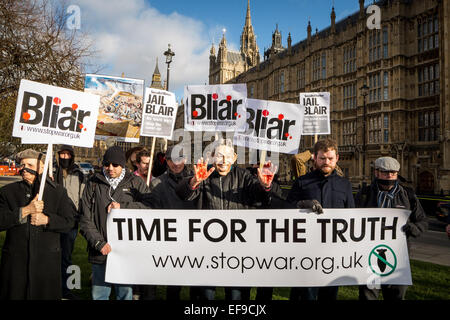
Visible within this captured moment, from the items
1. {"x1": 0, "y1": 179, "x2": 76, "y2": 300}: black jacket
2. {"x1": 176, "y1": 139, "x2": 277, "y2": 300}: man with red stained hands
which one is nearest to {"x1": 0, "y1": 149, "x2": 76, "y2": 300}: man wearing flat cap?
{"x1": 0, "y1": 179, "x2": 76, "y2": 300}: black jacket

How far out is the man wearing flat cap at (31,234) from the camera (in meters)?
3.04

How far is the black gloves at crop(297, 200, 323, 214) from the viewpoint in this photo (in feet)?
10.6

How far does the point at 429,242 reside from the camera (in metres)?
8.60

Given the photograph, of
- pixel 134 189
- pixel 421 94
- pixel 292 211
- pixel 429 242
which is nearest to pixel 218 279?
pixel 292 211

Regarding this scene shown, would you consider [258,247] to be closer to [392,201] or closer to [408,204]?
[392,201]

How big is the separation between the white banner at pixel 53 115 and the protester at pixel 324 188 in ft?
9.28

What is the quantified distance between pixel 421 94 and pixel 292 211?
27.0 meters

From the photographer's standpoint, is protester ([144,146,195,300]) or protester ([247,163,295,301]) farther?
protester ([144,146,195,300])

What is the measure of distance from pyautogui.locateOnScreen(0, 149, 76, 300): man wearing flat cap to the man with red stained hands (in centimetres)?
141

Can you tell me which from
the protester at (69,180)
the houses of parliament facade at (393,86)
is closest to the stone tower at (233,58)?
the houses of parliament facade at (393,86)

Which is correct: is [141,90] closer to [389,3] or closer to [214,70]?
[389,3]

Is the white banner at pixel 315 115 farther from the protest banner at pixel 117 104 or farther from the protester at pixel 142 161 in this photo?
the protest banner at pixel 117 104

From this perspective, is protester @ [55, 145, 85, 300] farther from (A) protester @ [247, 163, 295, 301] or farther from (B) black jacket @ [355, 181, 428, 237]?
(B) black jacket @ [355, 181, 428, 237]

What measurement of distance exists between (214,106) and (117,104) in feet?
9.12
